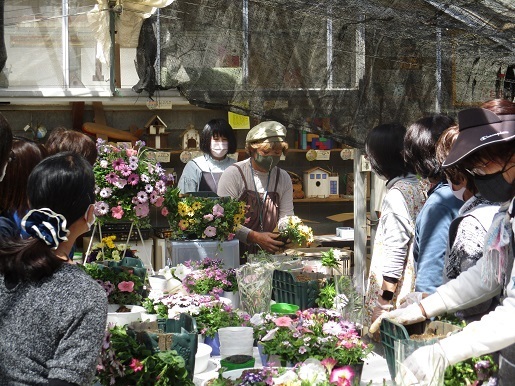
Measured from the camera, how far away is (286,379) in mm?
1935

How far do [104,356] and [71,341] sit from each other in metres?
0.26

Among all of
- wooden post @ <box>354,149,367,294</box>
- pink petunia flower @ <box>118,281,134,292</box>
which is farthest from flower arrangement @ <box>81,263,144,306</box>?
wooden post @ <box>354,149,367,294</box>

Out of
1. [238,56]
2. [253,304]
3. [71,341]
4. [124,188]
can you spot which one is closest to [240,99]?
[238,56]

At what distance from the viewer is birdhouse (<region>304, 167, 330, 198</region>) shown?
297 inches

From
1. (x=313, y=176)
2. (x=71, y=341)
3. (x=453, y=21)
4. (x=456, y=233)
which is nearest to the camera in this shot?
(x=71, y=341)

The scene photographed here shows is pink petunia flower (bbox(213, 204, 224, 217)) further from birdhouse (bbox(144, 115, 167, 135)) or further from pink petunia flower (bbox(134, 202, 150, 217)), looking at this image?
birdhouse (bbox(144, 115, 167, 135))

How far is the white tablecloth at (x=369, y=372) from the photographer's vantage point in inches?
89.6

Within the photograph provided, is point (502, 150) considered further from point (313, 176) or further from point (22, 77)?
point (313, 176)

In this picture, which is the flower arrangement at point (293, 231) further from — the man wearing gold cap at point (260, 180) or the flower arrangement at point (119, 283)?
the flower arrangement at point (119, 283)

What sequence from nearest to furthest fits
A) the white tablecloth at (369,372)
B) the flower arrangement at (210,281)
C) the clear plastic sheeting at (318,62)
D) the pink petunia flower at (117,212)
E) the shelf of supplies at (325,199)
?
the white tablecloth at (369,372)
the pink petunia flower at (117,212)
the flower arrangement at (210,281)
the clear plastic sheeting at (318,62)
the shelf of supplies at (325,199)

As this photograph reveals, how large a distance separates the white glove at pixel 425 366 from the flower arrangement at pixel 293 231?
2.56 meters

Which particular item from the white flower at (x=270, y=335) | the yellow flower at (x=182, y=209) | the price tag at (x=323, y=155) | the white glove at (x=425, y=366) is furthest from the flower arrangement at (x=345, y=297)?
the price tag at (x=323, y=155)

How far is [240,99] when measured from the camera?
15.4 ft

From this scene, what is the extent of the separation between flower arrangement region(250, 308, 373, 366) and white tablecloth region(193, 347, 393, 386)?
0.13 m
